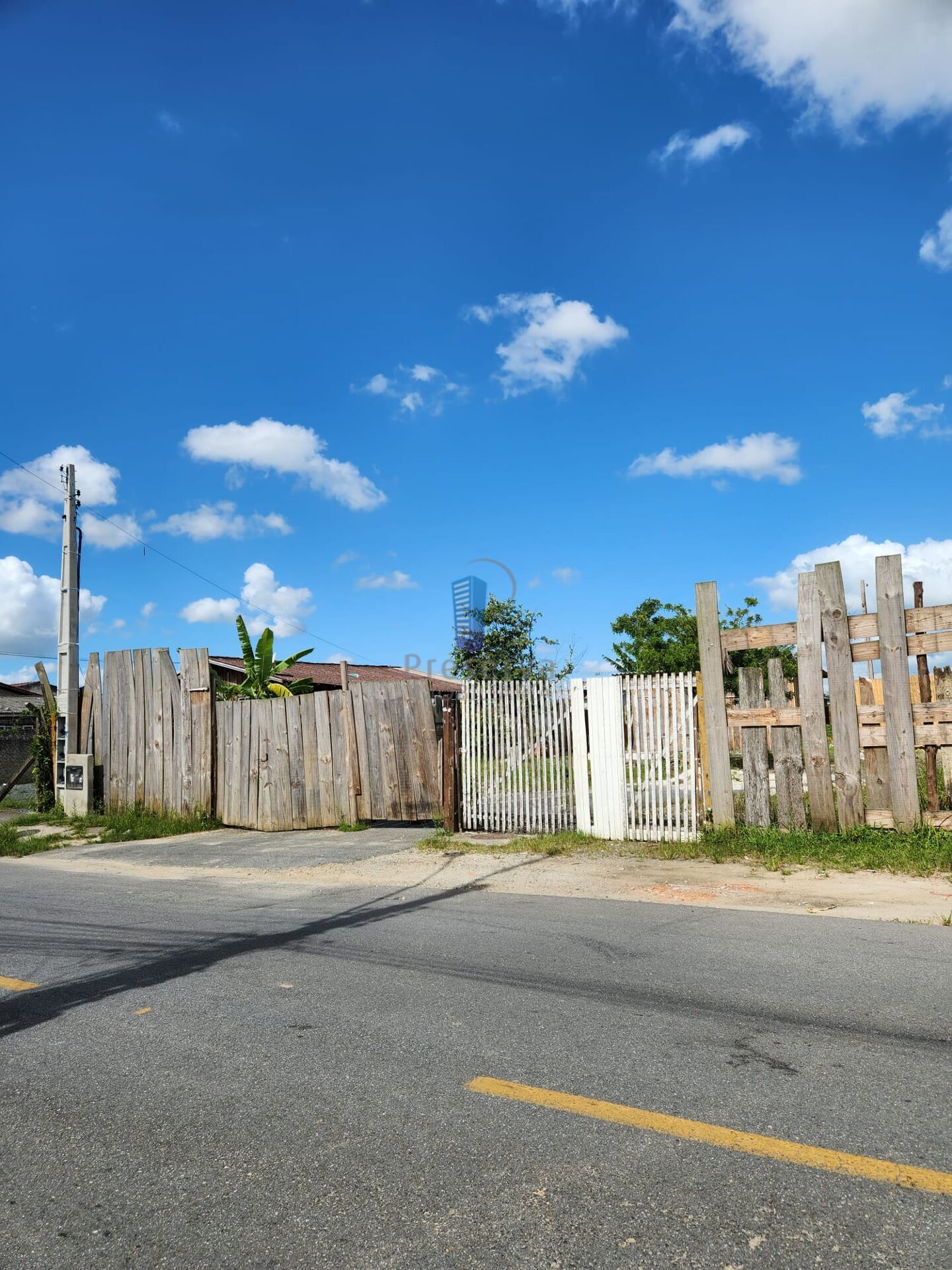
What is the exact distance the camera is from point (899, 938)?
6.20m

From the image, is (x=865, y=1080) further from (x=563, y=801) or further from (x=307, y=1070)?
(x=563, y=801)

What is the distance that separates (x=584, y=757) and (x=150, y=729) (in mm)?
8359

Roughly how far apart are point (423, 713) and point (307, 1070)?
9464mm

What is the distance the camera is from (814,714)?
10.2 meters

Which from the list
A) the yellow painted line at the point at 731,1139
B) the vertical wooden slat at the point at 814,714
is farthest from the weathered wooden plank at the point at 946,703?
the yellow painted line at the point at 731,1139

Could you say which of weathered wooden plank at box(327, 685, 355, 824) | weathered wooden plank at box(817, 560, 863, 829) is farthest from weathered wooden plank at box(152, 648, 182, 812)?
weathered wooden plank at box(817, 560, 863, 829)

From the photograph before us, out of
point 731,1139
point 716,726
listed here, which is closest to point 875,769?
point 716,726

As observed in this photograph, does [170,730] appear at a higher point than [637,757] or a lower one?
higher

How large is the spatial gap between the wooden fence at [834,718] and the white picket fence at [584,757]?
483mm

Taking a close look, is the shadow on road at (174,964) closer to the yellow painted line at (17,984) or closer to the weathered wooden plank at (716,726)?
the yellow painted line at (17,984)

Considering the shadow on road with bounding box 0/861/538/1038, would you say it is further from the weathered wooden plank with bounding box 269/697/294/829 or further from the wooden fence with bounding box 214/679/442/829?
the weathered wooden plank with bounding box 269/697/294/829

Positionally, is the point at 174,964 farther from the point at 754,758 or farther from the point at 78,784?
the point at 78,784

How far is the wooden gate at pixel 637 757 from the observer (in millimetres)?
11125

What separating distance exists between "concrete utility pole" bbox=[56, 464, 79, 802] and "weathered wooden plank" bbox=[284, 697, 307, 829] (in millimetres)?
4587
